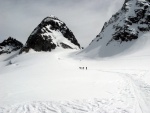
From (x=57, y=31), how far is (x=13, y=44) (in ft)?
134

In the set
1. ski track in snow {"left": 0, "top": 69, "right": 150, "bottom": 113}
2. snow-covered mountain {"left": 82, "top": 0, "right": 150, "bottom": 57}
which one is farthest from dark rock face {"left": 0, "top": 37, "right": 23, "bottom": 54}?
ski track in snow {"left": 0, "top": 69, "right": 150, "bottom": 113}

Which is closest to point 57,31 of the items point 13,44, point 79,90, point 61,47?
point 61,47

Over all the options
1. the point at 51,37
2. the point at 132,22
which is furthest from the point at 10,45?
the point at 132,22

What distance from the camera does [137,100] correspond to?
13.2 meters

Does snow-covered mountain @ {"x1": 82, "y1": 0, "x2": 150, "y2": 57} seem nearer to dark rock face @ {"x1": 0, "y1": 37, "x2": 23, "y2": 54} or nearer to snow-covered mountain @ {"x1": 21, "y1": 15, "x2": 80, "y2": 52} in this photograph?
snow-covered mountain @ {"x1": 21, "y1": 15, "x2": 80, "y2": 52}

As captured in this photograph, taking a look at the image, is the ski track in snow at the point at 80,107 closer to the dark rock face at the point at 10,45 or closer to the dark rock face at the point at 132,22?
the dark rock face at the point at 132,22

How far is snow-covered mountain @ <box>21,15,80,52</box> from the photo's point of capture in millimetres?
113287

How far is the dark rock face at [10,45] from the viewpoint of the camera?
5851 inches

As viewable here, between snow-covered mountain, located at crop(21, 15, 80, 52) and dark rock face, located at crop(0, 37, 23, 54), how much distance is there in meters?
28.1

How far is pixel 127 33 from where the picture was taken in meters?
80.8

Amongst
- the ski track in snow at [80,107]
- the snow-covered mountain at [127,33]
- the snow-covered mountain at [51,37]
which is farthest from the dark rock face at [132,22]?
the ski track in snow at [80,107]

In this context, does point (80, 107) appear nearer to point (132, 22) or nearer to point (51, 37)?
point (132, 22)

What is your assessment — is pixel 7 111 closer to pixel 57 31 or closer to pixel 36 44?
pixel 36 44

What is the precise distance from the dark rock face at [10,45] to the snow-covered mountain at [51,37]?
2810 cm
